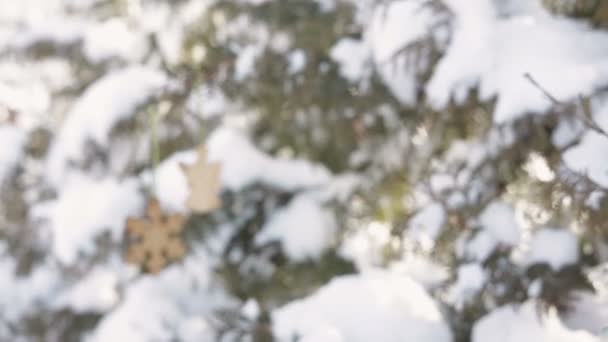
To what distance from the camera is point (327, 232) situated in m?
2.30

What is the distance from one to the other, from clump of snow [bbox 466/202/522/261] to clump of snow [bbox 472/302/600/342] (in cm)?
15

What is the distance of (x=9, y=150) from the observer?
254 centimetres

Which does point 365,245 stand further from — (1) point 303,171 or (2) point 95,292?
(2) point 95,292

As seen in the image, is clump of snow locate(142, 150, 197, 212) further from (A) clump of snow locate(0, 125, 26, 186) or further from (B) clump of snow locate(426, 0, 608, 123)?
(B) clump of snow locate(426, 0, 608, 123)

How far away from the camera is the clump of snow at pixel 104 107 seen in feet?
7.07

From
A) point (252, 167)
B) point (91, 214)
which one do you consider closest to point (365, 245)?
point (252, 167)

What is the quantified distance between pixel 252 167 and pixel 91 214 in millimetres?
534

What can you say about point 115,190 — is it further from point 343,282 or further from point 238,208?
point 343,282

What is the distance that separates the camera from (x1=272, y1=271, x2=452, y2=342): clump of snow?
1.77 metres

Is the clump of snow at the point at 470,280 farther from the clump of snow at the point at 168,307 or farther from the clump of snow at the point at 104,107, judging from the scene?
the clump of snow at the point at 104,107

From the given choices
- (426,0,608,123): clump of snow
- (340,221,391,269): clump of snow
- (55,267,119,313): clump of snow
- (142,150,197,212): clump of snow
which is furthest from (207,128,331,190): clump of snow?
(426,0,608,123): clump of snow

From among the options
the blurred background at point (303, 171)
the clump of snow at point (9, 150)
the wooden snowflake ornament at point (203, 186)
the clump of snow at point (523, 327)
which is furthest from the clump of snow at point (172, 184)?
the clump of snow at point (523, 327)

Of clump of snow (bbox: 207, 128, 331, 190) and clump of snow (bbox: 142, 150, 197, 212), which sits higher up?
clump of snow (bbox: 207, 128, 331, 190)

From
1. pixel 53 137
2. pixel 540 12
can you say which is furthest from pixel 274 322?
pixel 53 137
